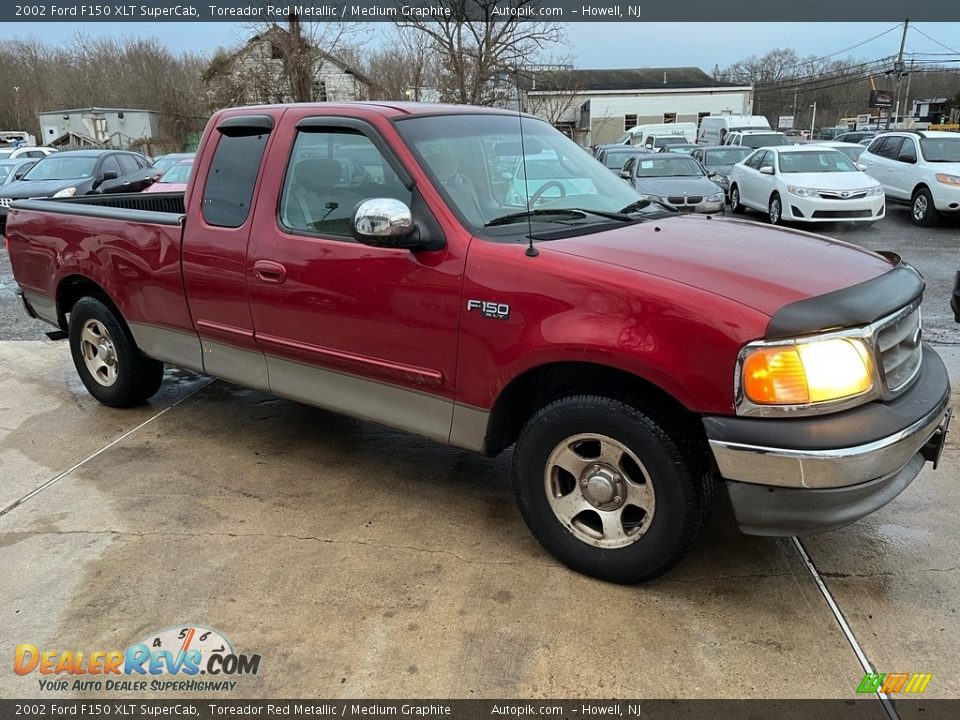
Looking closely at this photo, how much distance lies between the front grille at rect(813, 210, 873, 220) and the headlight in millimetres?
11187

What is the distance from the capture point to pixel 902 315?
2797mm

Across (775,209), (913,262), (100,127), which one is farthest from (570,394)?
(100,127)

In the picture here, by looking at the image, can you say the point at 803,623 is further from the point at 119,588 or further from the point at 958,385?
the point at 958,385

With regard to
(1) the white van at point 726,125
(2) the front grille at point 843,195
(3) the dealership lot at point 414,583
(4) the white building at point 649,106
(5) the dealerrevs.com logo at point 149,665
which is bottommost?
(5) the dealerrevs.com logo at point 149,665

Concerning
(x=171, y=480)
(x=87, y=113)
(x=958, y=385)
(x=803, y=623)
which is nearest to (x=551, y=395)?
(x=803, y=623)

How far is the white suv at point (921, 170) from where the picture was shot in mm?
12695

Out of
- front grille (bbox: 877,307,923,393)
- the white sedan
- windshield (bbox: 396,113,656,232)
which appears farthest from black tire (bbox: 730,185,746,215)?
front grille (bbox: 877,307,923,393)

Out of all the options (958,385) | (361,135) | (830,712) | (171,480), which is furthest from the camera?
(958,385)

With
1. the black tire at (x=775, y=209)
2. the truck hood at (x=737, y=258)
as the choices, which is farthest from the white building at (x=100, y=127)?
the truck hood at (x=737, y=258)

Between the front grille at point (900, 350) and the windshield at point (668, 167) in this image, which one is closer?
the front grille at point (900, 350)

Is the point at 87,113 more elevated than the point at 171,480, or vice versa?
Result: the point at 87,113

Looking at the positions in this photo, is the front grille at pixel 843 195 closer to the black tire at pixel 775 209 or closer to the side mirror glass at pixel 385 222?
the black tire at pixel 775 209

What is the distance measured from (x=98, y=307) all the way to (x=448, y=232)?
297 cm

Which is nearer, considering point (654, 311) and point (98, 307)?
point (654, 311)
